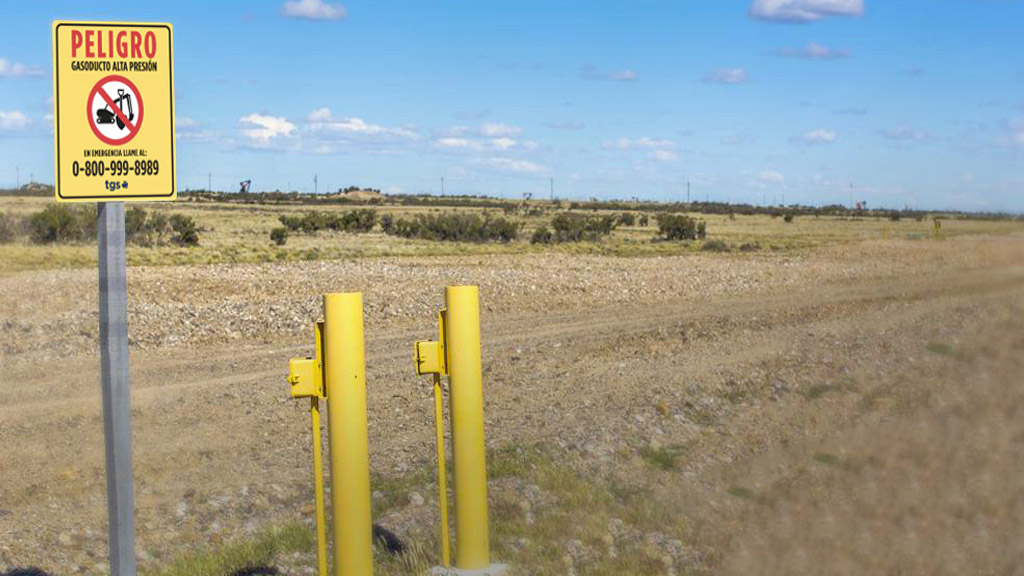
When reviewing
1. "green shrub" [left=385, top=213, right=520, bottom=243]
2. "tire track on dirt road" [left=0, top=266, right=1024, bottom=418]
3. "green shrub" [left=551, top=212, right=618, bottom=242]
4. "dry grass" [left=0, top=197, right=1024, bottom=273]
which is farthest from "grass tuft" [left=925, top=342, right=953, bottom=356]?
"green shrub" [left=551, top=212, right=618, bottom=242]

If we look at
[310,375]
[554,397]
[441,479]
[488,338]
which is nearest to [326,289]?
[488,338]

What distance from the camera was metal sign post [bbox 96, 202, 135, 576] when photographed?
462 cm

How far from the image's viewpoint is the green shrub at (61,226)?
135ft

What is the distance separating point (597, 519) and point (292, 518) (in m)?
2.30

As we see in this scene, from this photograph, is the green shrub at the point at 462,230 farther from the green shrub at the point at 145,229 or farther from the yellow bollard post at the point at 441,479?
the yellow bollard post at the point at 441,479

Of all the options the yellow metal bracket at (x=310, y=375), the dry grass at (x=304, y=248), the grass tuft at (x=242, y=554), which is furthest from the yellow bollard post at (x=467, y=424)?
the dry grass at (x=304, y=248)

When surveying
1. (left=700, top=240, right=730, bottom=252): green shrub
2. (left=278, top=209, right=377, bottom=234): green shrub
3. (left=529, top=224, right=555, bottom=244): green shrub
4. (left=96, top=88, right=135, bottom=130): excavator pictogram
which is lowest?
(left=700, top=240, right=730, bottom=252): green shrub

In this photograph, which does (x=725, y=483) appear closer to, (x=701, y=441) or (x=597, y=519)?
(x=597, y=519)

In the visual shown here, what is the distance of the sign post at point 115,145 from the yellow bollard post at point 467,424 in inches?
49.4

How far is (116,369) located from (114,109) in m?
1.00

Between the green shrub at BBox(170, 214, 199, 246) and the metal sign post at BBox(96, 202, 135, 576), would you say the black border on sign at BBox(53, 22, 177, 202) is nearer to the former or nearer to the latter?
the metal sign post at BBox(96, 202, 135, 576)

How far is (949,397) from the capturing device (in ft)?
8.73

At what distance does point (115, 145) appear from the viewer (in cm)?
463

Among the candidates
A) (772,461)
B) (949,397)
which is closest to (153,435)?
(772,461)
